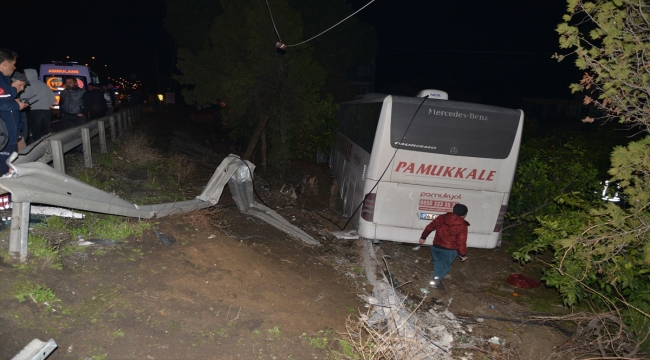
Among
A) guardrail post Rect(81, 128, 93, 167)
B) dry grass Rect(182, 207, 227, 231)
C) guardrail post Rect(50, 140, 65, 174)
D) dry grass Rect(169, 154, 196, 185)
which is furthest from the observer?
dry grass Rect(169, 154, 196, 185)

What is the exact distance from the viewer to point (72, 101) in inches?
360

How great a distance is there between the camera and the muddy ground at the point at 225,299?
3.41 meters

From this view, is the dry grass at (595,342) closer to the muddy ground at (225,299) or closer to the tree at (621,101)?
the muddy ground at (225,299)

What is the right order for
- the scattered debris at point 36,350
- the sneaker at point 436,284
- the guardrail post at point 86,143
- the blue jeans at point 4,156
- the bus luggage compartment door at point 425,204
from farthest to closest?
1. the bus luggage compartment door at point 425,204
2. the sneaker at point 436,284
3. the guardrail post at point 86,143
4. the blue jeans at point 4,156
5. the scattered debris at point 36,350

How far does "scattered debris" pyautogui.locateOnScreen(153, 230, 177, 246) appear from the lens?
506 cm

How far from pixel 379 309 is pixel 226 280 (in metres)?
2.04

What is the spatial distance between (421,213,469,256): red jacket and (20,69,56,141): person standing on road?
7.88 metres

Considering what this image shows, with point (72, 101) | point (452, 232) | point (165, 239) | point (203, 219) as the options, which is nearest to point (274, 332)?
point (165, 239)

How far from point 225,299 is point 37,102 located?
645 centimetres

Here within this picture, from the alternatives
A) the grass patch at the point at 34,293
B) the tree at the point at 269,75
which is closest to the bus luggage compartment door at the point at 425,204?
the grass patch at the point at 34,293

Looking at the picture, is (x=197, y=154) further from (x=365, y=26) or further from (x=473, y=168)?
(x=365, y=26)

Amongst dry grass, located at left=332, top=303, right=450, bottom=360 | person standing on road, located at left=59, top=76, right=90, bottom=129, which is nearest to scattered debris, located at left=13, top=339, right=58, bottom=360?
dry grass, located at left=332, top=303, right=450, bottom=360

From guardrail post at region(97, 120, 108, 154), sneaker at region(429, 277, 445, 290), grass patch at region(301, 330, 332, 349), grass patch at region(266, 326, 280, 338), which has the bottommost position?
sneaker at region(429, 277, 445, 290)

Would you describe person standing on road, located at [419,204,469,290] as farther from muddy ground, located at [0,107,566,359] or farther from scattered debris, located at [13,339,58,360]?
scattered debris, located at [13,339,58,360]
